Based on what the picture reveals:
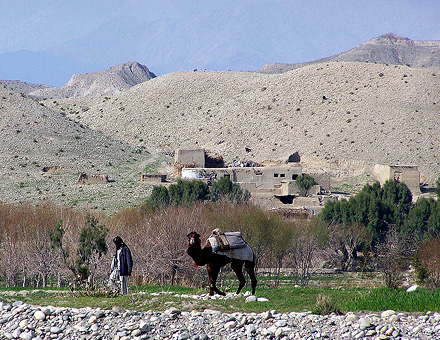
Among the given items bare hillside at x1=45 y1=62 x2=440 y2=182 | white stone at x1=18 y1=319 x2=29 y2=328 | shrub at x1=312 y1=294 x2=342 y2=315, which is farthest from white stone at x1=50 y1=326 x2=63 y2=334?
bare hillside at x1=45 y1=62 x2=440 y2=182

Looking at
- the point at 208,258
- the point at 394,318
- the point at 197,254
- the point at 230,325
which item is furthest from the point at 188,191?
the point at 394,318

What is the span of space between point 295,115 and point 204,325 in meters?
68.0

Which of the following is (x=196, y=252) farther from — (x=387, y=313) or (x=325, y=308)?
(x=387, y=313)

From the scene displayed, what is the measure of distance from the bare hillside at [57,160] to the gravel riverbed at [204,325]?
31504 millimetres

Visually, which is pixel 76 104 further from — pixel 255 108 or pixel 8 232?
pixel 8 232

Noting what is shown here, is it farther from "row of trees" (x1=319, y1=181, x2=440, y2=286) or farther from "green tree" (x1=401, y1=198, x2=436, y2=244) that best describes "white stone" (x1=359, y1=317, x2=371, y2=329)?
"green tree" (x1=401, y1=198, x2=436, y2=244)

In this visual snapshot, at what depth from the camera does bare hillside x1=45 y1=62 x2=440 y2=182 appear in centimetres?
6700

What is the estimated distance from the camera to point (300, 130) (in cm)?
7388

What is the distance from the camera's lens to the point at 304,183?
47.8 m

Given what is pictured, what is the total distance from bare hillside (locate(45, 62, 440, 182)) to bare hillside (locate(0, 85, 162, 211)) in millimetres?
9990

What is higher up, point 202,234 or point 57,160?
point 57,160

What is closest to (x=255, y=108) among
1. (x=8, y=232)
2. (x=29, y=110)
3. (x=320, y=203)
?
(x=29, y=110)

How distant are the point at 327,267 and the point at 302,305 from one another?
28656mm

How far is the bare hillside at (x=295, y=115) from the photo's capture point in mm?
67000
